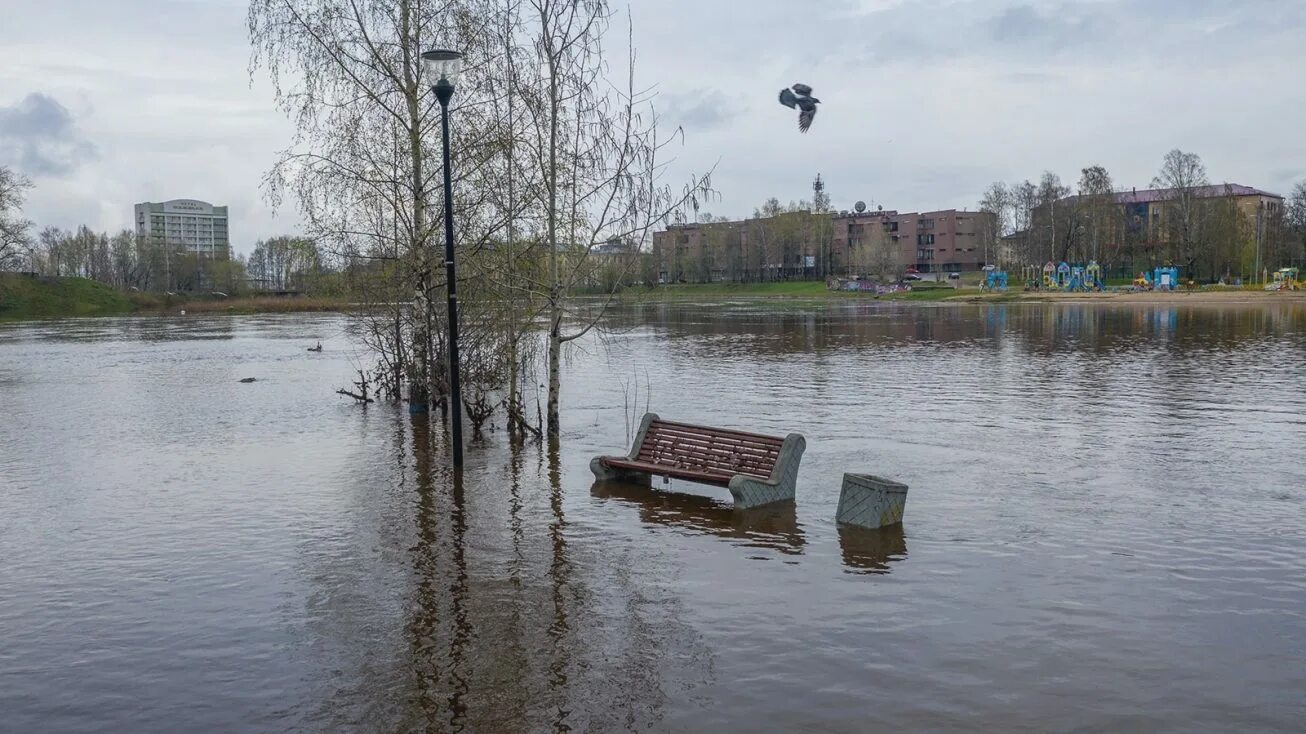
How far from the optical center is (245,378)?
102 ft

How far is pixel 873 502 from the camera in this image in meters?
11.4

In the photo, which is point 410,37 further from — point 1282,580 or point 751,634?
point 1282,580

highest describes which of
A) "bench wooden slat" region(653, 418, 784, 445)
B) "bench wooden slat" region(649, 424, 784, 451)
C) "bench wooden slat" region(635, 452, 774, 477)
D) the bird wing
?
the bird wing

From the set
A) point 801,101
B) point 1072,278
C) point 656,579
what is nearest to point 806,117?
point 801,101

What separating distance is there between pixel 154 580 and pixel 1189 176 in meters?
116

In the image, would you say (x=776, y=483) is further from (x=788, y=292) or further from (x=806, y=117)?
(x=788, y=292)

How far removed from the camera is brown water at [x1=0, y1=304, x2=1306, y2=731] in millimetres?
6945

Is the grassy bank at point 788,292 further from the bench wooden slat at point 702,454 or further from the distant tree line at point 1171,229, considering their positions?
the bench wooden slat at point 702,454

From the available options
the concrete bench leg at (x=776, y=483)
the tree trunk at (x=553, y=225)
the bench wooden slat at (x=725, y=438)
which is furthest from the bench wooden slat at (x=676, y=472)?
the tree trunk at (x=553, y=225)

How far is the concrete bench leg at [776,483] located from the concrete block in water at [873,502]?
1.17 metres

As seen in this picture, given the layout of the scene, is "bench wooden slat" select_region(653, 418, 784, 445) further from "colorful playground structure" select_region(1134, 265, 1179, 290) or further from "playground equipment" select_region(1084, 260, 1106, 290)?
"colorful playground structure" select_region(1134, 265, 1179, 290)

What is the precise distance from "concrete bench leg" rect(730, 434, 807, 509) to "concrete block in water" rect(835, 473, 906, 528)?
117cm

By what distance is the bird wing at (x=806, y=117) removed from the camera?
85.6 ft

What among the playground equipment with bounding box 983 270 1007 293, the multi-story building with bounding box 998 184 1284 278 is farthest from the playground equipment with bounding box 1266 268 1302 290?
the playground equipment with bounding box 983 270 1007 293
